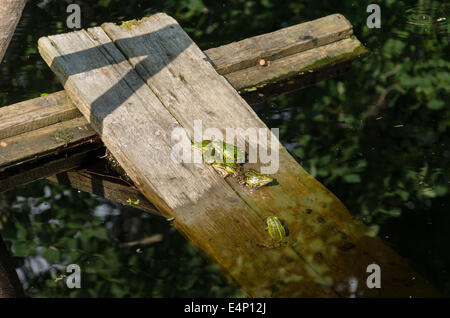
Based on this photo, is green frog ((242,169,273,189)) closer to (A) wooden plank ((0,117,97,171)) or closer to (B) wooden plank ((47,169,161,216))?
(B) wooden plank ((47,169,161,216))

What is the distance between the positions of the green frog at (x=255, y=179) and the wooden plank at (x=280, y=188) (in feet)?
0.17

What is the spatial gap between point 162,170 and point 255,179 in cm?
68

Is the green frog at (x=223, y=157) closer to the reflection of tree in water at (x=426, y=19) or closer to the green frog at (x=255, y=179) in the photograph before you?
the green frog at (x=255, y=179)

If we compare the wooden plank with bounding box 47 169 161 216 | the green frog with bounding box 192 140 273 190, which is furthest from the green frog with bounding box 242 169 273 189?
the wooden plank with bounding box 47 169 161 216

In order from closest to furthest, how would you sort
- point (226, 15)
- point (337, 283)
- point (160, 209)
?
point (337, 283) → point (160, 209) → point (226, 15)

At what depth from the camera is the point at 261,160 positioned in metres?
4.64

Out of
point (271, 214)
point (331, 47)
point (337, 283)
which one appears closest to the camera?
point (337, 283)

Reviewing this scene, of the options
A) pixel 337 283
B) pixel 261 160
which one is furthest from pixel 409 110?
pixel 337 283

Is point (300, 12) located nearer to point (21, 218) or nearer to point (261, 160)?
point (261, 160)

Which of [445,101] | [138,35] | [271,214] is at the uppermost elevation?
[138,35]

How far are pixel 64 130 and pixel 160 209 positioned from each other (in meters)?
1.14

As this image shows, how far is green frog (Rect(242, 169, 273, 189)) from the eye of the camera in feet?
14.5

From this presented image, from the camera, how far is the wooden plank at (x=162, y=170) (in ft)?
13.0

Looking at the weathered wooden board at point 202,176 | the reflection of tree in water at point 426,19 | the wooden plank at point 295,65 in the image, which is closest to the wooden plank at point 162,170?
the weathered wooden board at point 202,176
